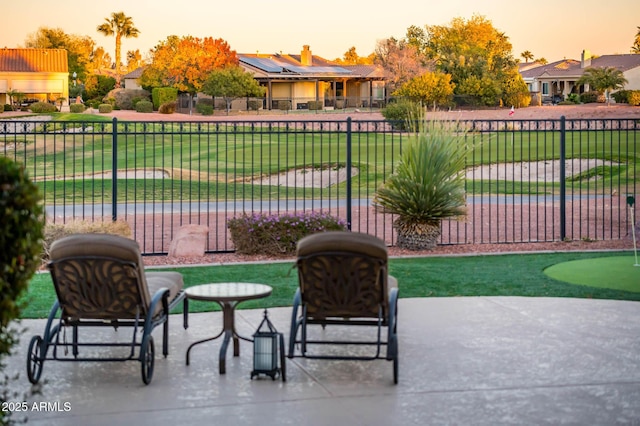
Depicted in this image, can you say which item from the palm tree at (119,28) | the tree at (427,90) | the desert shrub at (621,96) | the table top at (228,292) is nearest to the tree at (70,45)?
the palm tree at (119,28)

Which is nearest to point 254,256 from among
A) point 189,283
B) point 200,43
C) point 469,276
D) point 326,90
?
point 189,283

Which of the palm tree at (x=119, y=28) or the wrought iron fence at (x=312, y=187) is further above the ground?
the palm tree at (x=119, y=28)

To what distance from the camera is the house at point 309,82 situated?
227ft

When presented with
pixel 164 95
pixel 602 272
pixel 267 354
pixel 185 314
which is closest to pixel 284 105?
pixel 164 95

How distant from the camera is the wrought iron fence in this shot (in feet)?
52.6

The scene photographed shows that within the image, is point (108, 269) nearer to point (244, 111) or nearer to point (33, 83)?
point (244, 111)

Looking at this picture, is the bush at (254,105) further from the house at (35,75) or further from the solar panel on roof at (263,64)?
the house at (35,75)

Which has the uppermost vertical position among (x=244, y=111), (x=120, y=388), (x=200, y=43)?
(x=200, y=43)

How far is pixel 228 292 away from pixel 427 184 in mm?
6667

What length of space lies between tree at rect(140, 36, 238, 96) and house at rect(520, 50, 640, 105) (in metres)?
29.1

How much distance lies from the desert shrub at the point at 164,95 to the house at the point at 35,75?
1195 cm

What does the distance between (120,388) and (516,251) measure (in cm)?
862

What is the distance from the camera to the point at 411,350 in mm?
7977

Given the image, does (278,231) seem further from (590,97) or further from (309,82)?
(590,97)
